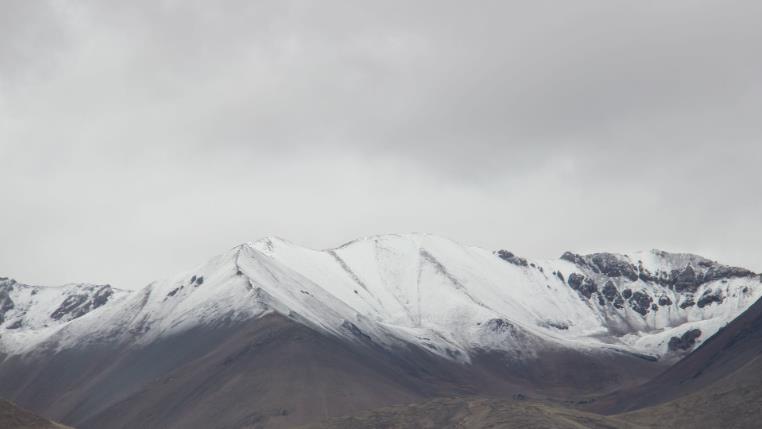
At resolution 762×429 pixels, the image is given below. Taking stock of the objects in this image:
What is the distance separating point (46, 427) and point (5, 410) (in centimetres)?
813

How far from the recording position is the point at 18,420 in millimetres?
→ 189000

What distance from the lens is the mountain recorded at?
187 m

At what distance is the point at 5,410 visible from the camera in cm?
19100

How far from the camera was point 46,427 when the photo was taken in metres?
190

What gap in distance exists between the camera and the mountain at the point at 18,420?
187m
